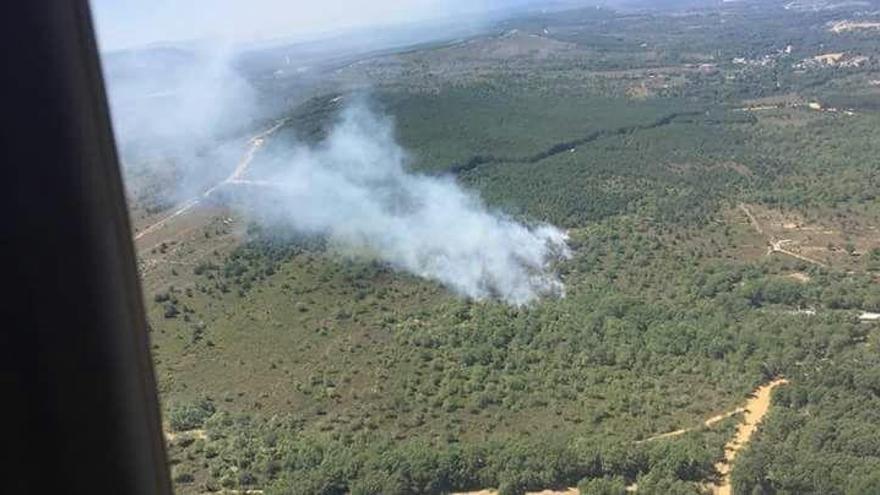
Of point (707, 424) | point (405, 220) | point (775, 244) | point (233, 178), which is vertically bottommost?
point (707, 424)

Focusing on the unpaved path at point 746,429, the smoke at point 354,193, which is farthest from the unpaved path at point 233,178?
the unpaved path at point 746,429

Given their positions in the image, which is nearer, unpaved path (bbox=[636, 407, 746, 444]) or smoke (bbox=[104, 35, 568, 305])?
unpaved path (bbox=[636, 407, 746, 444])

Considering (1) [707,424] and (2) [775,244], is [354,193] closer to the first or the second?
(2) [775,244]

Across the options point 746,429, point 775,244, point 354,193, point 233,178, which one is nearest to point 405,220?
point 354,193

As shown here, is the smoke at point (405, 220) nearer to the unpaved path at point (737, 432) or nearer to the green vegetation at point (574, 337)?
the green vegetation at point (574, 337)

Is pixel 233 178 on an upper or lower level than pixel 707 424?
upper

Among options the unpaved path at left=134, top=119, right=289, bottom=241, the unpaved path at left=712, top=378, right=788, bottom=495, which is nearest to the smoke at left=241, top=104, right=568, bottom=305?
the unpaved path at left=134, top=119, right=289, bottom=241

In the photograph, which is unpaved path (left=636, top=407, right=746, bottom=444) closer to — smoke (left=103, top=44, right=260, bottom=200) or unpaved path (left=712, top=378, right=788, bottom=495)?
unpaved path (left=712, top=378, right=788, bottom=495)
